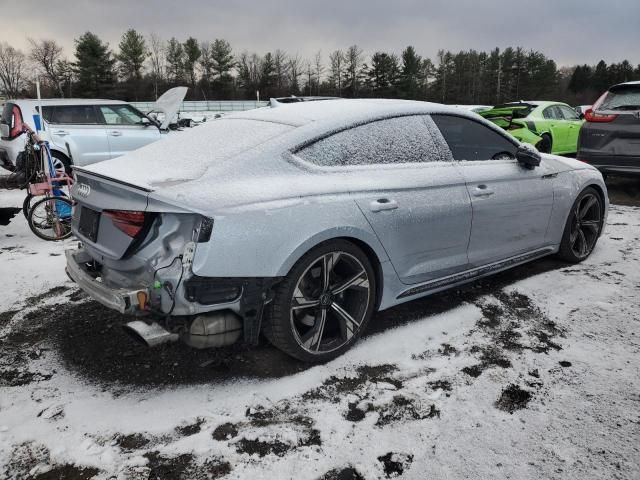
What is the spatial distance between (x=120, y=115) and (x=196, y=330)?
8.86 meters

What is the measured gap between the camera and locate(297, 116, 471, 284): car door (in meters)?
2.93

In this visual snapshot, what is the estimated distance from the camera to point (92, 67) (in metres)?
61.3

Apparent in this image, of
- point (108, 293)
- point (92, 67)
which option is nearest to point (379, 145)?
point (108, 293)

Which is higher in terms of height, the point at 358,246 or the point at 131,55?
the point at 131,55

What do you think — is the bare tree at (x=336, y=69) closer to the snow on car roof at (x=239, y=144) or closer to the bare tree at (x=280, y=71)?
the bare tree at (x=280, y=71)

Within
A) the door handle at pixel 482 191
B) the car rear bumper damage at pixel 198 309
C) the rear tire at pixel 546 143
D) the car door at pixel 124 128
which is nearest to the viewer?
the car rear bumper damage at pixel 198 309

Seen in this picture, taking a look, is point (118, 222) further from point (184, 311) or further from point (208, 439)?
point (208, 439)

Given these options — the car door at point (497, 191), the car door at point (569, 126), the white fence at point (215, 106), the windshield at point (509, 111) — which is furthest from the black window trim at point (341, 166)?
the white fence at point (215, 106)

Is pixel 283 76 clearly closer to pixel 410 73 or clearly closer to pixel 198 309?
pixel 410 73

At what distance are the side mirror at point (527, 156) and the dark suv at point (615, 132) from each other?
4469 mm

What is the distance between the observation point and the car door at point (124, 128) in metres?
9.80

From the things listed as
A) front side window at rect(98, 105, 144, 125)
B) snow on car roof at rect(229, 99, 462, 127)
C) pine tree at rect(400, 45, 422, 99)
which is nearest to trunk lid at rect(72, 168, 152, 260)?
snow on car roof at rect(229, 99, 462, 127)

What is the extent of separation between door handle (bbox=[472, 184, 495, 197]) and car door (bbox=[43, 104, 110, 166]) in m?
8.20

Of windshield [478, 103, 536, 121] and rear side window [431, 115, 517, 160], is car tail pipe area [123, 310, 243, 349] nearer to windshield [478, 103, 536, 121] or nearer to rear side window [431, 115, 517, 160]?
rear side window [431, 115, 517, 160]
